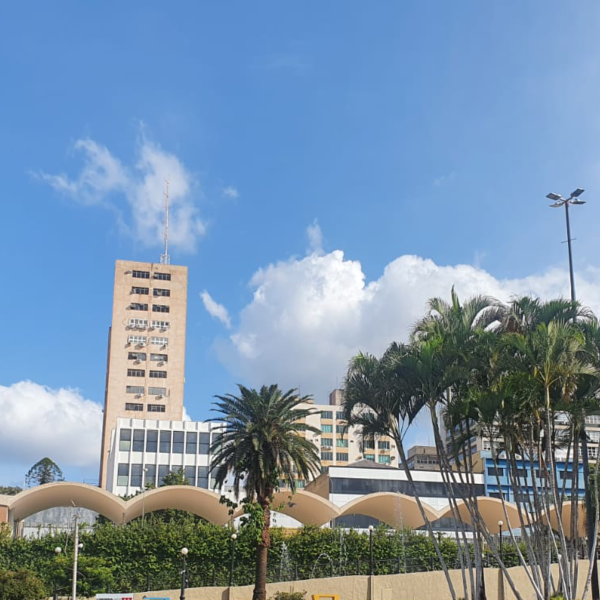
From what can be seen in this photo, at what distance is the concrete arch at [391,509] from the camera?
165 feet

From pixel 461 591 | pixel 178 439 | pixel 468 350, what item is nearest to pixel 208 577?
pixel 461 591

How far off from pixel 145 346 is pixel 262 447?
6924 cm

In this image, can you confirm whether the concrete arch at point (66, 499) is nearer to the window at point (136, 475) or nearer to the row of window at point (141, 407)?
the window at point (136, 475)

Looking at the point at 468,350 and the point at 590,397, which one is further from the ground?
the point at 468,350

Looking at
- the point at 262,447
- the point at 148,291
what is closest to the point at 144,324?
the point at 148,291

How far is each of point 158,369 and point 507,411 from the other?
273 ft

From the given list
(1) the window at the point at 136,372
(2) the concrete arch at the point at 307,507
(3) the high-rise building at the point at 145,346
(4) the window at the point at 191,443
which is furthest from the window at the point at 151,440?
(2) the concrete arch at the point at 307,507

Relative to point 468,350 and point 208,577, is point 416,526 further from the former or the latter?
point 468,350

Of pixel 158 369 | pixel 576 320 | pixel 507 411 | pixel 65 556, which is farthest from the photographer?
pixel 158 369

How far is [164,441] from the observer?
9538 cm

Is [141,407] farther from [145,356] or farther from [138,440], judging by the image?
[138,440]

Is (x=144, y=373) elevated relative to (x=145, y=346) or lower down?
lower down

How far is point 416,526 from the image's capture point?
54.9 meters

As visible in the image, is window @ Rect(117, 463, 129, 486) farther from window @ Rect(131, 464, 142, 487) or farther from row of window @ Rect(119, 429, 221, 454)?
row of window @ Rect(119, 429, 221, 454)
